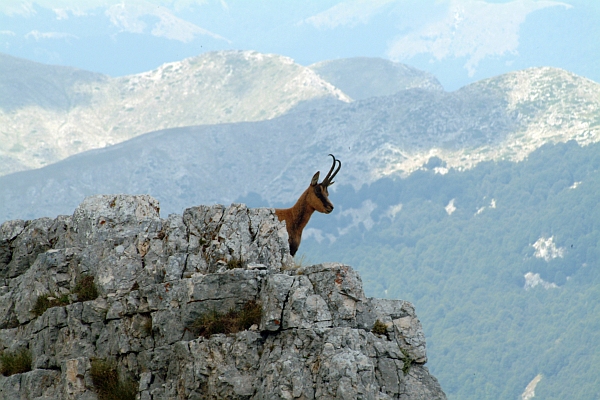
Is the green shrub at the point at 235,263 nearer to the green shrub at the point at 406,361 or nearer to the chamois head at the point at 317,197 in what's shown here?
the green shrub at the point at 406,361

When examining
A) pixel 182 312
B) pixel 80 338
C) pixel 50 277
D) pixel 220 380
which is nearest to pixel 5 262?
pixel 50 277

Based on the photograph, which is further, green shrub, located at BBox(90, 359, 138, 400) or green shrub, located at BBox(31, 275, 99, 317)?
green shrub, located at BBox(31, 275, 99, 317)

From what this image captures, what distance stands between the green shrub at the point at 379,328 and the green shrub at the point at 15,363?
11042 mm

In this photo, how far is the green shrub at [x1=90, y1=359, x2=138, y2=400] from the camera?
30422mm

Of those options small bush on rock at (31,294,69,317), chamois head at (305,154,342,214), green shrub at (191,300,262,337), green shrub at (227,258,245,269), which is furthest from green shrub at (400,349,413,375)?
small bush on rock at (31,294,69,317)

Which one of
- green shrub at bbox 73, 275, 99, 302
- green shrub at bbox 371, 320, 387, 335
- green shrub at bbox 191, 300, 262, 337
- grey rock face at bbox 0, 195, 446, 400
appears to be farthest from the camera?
green shrub at bbox 73, 275, 99, 302

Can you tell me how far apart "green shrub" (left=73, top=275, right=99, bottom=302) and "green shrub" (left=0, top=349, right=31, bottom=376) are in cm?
241

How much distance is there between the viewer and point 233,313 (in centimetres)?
2988

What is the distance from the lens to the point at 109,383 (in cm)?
3073

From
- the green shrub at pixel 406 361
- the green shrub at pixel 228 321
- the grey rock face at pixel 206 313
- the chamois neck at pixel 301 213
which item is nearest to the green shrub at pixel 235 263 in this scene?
the grey rock face at pixel 206 313

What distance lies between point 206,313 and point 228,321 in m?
0.88

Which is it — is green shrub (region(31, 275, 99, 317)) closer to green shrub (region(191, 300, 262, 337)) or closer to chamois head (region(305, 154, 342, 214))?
green shrub (region(191, 300, 262, 337))

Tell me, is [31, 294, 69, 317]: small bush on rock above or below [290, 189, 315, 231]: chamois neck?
below

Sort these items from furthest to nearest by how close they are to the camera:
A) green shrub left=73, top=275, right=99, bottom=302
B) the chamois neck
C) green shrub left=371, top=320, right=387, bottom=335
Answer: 1. the chamois neck
2. green shrub left=73, top=275, right=99, bottom=302
3. green shrub left=371, top=320, right=387, bottom=335
